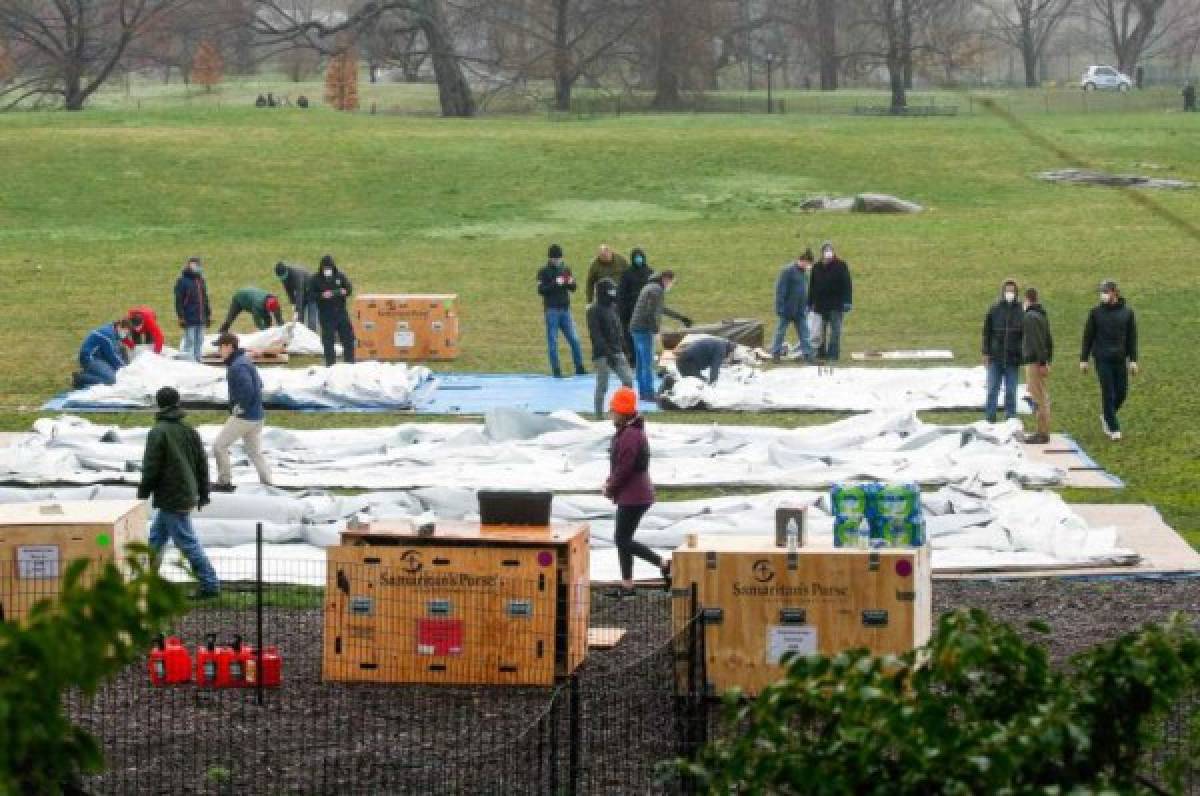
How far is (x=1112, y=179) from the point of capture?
5141cm

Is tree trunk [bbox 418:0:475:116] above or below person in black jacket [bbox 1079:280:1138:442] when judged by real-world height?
above

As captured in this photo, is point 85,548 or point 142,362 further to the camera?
point 142,362

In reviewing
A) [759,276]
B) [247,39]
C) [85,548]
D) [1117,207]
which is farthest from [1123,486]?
[247,39]

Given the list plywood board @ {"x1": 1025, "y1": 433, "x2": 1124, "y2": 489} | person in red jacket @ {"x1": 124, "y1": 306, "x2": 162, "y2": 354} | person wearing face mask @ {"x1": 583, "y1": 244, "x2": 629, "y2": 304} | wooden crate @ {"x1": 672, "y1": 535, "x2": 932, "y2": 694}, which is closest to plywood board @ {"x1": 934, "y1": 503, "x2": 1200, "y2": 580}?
plywood board @ {"x1": 1025, "y1": 433, "x2": 1124, "y2": 489}

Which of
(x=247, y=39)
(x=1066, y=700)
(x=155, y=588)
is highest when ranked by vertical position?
(x=247, y=39)

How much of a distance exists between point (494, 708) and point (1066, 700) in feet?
25.0

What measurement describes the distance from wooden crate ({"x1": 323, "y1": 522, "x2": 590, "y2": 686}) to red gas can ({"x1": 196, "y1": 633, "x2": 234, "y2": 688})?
614 mm

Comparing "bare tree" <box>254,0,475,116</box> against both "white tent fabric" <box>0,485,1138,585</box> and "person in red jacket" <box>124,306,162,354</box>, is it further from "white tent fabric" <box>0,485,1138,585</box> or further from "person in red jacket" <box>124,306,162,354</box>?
"white tent fabric" <box>0,485,1138,585</box>

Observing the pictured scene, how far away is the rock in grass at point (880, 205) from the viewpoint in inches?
1959

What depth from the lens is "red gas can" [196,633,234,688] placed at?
14.0 metres

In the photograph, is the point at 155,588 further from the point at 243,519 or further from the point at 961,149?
the point at 961,149

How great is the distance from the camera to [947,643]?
650 centimetres

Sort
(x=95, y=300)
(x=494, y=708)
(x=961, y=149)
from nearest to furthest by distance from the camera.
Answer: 1. (x=494, y=708)
2. (x=95, y=300)
3. (x=961, y=149)

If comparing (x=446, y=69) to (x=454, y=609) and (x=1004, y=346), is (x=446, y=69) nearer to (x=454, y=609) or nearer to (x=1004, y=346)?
(x=1004, y=346)
